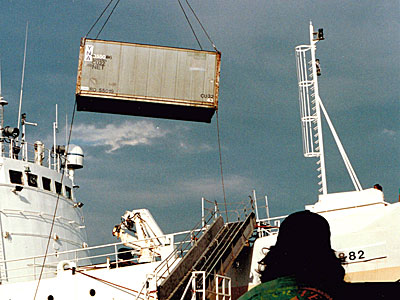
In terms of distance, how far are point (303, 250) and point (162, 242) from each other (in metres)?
16.8

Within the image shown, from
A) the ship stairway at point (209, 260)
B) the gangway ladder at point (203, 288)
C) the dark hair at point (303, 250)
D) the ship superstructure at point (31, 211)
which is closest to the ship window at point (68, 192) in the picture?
the ship superstructure at point (31, 211)

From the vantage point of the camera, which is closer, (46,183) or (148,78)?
(148,78)

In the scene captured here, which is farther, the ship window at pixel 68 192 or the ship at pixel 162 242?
the ship window at pixel 68 192

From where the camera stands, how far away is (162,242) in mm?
18312

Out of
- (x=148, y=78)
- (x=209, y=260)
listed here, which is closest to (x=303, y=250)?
(x=209, y=260)

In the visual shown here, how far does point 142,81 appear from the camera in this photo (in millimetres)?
20688

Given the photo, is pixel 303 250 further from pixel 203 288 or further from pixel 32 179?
pixel 32 179

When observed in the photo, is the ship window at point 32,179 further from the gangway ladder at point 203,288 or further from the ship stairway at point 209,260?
the gangway ladder at point 203,288

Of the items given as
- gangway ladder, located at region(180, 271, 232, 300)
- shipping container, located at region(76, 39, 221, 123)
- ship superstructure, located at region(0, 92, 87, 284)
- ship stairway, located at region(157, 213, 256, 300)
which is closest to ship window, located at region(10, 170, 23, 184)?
ship superstructure, located at region(0, 92, 87, 284)

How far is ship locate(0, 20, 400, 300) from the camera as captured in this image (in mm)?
13984

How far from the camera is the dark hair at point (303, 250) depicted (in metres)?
1.81

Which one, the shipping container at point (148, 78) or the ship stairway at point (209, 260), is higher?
the shipping container at point (148, 78)

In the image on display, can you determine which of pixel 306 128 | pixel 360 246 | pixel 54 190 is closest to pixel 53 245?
pixel 54 190

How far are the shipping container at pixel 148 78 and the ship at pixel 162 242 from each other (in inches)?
128
